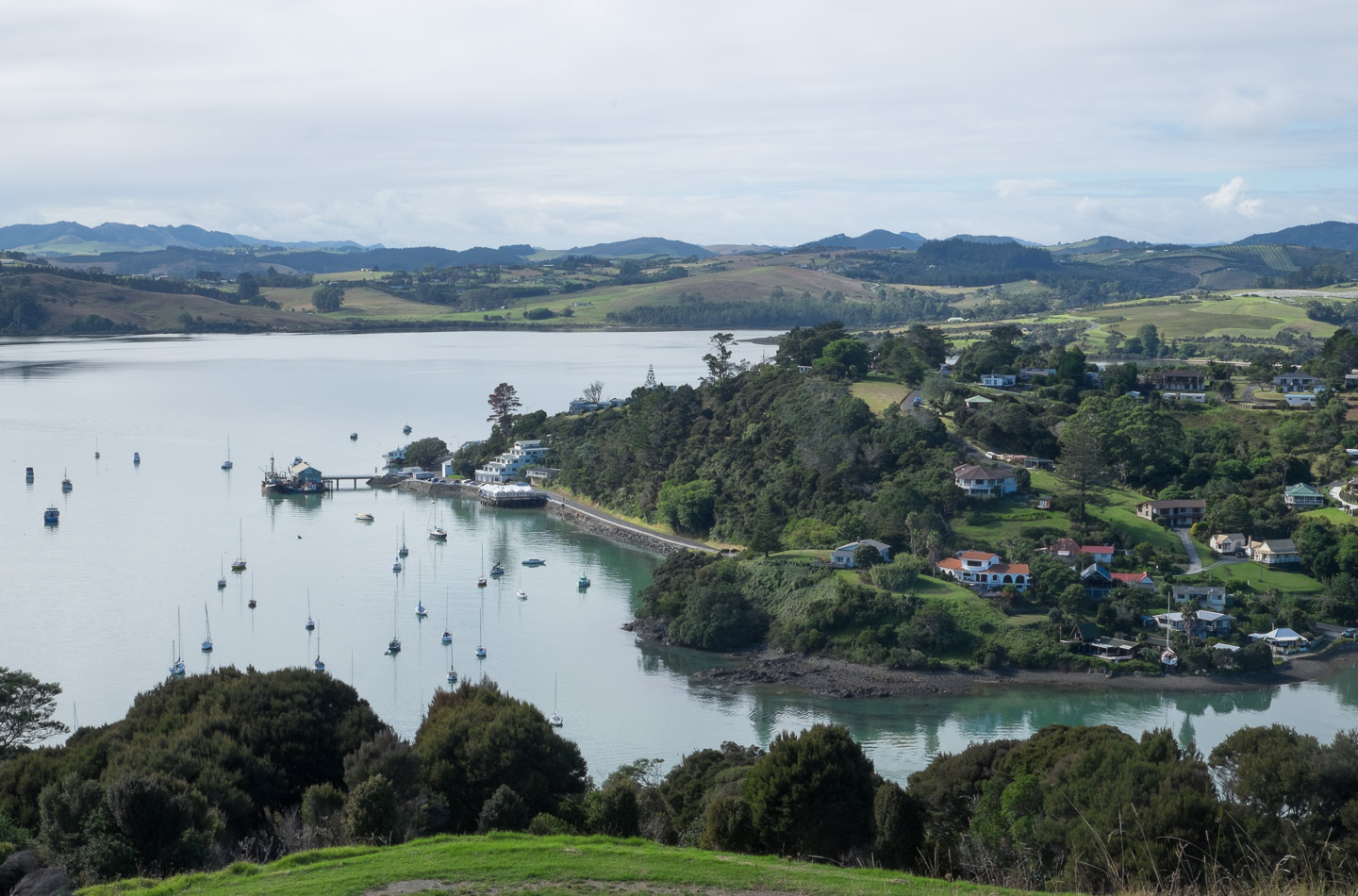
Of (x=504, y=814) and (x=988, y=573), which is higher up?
(x=504, y=814)

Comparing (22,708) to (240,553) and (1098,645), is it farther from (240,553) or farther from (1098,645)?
(1098,645)

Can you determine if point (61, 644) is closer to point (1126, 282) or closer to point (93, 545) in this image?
point (93, 545)

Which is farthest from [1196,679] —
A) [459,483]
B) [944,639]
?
[459,483]

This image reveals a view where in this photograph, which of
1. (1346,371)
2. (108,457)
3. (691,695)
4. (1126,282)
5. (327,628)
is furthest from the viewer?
(1126,282)

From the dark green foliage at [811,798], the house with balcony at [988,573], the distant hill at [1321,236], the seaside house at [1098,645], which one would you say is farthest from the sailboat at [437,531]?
the distant hill at [1321,236]

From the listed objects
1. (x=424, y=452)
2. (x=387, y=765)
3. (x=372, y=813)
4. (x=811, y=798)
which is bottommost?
(x=424, y=452)

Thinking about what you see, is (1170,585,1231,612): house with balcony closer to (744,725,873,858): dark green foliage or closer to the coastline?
the coastline

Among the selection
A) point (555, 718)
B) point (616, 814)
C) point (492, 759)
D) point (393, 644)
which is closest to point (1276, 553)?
point (555, 718)
